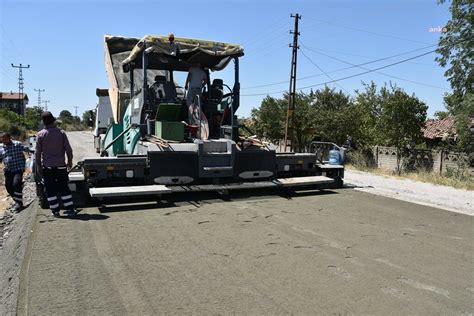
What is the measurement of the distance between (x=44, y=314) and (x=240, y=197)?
18.5 feet

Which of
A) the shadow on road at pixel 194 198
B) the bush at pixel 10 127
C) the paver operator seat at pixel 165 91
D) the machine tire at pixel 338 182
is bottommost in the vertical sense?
the shadow on road at pixel 194 198

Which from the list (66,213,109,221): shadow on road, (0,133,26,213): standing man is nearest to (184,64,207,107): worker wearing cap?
(66,213,109,221): shadow on road

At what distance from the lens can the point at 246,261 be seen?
4.89m

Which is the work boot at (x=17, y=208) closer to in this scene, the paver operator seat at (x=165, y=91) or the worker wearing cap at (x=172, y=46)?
the paver operator seat at (x=165, y=91)

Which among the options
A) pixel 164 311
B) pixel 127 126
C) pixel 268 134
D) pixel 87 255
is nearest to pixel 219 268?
pixel 164 311

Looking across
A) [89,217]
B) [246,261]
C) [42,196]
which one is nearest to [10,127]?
[42,196]

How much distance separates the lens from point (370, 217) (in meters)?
7.37

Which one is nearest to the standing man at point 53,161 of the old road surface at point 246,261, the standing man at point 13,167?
the old road surface at point 246,261

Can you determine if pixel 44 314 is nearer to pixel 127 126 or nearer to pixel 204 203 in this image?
pixel 204 203

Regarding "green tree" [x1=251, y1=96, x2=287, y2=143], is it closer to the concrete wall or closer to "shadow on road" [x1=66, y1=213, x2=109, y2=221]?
the concrete wall

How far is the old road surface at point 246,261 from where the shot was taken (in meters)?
3.79

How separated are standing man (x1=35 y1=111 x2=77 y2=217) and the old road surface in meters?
0.34

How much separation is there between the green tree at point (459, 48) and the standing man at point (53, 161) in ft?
59.8

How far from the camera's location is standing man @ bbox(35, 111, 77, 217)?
6945 millimetres
